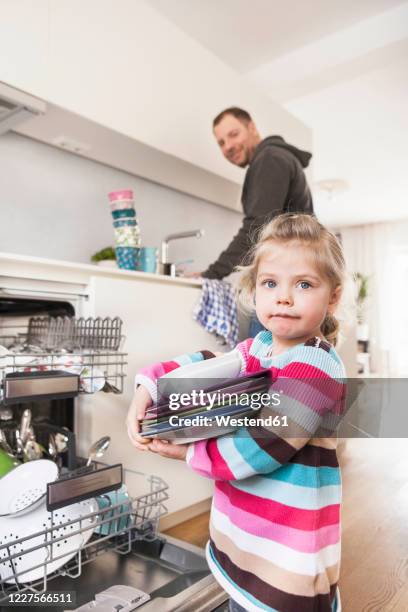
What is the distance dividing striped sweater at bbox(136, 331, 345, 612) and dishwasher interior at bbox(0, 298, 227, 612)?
0.88ft

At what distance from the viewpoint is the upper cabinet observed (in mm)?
1358

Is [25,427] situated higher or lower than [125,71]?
lower

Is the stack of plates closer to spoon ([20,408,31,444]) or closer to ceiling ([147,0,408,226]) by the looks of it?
spoon ([20,408,31,444])

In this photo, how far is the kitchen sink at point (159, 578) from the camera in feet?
2.87

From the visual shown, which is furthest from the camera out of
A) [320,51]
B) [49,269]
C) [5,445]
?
[320,51]

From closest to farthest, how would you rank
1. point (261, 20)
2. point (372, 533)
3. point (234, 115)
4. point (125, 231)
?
point (372, 533), point (125, 231), point (234, 115), point (261, 20)

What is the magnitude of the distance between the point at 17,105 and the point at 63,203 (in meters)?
0.50

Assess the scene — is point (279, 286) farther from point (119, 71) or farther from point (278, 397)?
point (119, 71)

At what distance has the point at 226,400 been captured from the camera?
635 mm

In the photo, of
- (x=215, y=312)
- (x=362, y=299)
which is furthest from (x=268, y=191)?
(x=362, y=299)

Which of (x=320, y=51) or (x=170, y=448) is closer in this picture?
(x=170, y=448)

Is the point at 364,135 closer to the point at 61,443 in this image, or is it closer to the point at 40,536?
the point at 61,443

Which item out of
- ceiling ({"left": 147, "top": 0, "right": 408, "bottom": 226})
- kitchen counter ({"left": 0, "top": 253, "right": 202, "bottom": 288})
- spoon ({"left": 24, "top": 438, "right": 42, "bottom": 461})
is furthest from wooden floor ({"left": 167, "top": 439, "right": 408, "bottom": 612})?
ceiling ({"left": 147, "top": 0, "right": 408, "bottom": 226})

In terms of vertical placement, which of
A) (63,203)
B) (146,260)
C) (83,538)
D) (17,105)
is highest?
(17,105)
